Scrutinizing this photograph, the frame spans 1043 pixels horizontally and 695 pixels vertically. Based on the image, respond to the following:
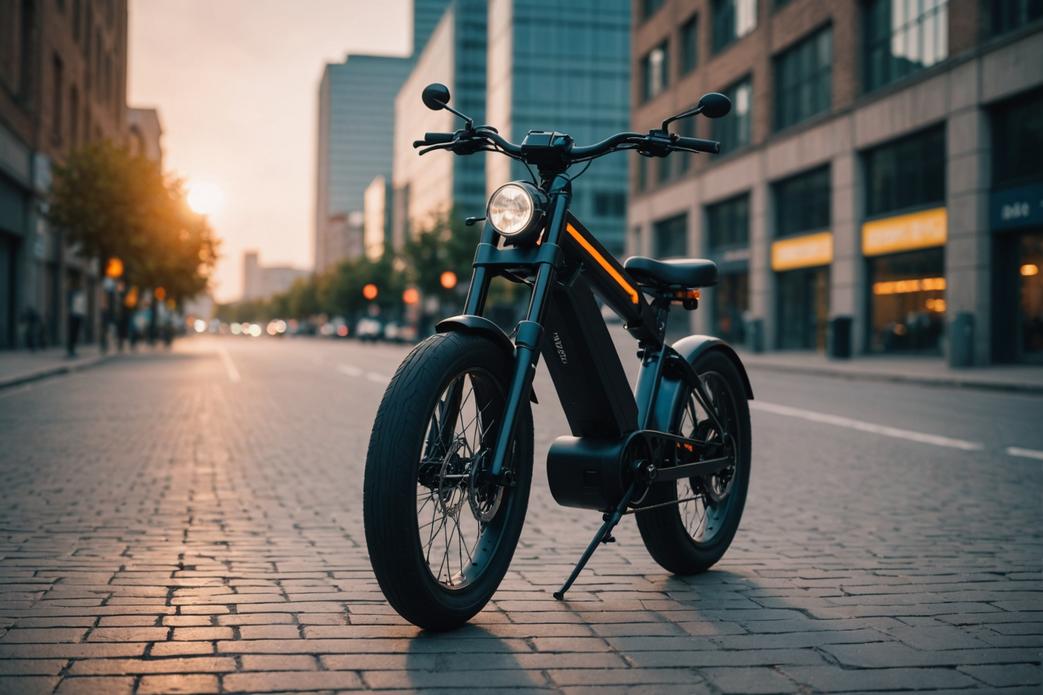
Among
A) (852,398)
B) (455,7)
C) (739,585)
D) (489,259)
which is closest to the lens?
(489,259)

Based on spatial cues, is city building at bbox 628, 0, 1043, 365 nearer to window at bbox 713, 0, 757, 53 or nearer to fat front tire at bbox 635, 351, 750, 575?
window at bbox 713, 0, 757, 53

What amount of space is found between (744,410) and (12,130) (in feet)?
98.3

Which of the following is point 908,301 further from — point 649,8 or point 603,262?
A: point 603,262

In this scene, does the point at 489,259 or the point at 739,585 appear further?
the point at 739,585

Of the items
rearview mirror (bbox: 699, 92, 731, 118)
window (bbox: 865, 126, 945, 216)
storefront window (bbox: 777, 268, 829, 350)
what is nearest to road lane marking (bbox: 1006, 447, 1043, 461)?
rearview mirror (bbox: 699, 92, 731, 118)

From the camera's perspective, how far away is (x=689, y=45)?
4159 cm

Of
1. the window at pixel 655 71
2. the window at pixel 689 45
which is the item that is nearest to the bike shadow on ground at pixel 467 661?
the window at pixel 689 45

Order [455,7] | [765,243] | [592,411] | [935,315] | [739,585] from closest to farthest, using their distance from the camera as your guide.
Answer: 1. [592,411]
2. [739,585]
3. [935,315]
4. [765,243]
5. [455,7]

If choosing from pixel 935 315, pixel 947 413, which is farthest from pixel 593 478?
pixel 935 315

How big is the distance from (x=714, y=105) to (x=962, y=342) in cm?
2079

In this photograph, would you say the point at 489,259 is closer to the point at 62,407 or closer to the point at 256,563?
the point at 256,563

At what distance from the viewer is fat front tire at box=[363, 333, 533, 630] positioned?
3047 millimetres

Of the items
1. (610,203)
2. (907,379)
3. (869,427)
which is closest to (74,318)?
(907,379)

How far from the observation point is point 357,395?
15.4 meters
